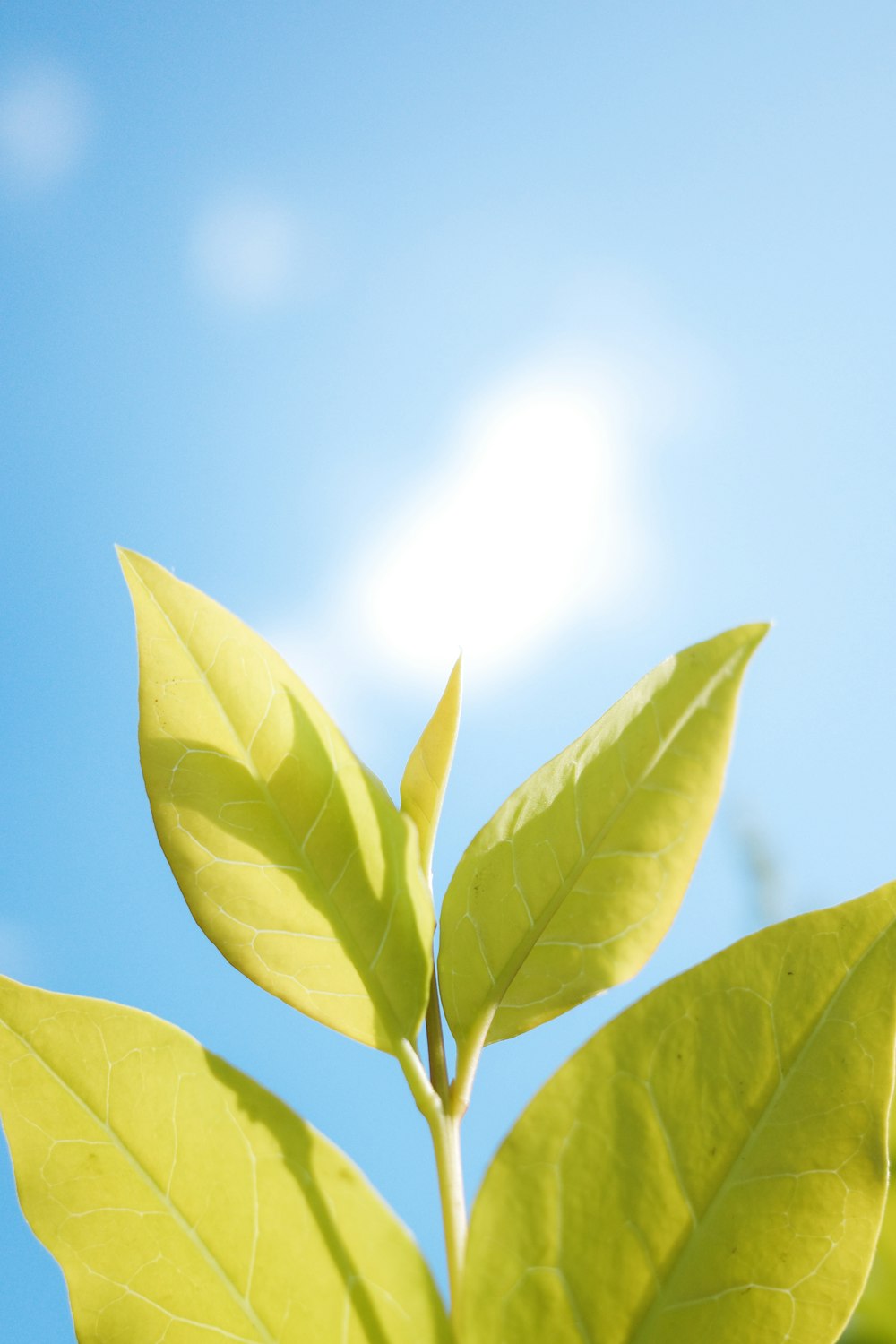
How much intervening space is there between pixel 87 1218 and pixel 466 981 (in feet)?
0.47

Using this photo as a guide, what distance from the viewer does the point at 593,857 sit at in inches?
13.8

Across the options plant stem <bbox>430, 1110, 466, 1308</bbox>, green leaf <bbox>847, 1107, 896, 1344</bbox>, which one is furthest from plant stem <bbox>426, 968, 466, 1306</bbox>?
green leaf <bbox>847, 1107, 896, 1344</bbox>

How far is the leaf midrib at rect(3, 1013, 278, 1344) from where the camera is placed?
307mm

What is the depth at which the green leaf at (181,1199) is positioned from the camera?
1.01ft

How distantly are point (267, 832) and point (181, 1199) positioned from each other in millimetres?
119

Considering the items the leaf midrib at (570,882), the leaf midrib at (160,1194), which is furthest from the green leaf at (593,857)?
the leaf midrib at (160,1194)

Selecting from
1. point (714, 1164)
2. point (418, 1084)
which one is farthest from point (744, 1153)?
point (418, 1084)

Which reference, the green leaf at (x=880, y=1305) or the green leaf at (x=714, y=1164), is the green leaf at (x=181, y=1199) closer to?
the green leaf at (x=714, y=1164)

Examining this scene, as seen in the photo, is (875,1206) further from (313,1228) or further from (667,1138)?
(313,1228)

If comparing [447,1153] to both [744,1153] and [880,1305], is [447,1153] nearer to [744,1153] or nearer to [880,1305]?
[744,1153]

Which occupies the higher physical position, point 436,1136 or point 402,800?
point 402,800

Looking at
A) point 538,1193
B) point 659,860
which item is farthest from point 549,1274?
point 659,860

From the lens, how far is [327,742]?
0.38m

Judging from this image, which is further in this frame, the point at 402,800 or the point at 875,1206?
the point at 402,800
